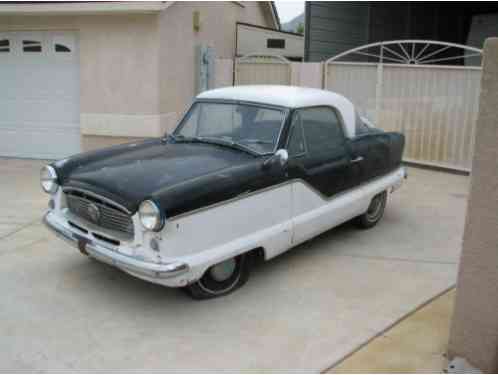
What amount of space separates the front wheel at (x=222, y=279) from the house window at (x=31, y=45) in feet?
22.9

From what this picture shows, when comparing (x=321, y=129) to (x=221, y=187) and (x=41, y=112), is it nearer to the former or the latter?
(x=221, y=187)

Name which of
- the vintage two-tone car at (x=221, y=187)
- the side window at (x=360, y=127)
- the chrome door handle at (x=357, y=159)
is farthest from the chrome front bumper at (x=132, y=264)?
the side window at (x=360, y=127)

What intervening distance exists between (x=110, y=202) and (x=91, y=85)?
5837 mm

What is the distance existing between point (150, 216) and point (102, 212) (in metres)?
0.64

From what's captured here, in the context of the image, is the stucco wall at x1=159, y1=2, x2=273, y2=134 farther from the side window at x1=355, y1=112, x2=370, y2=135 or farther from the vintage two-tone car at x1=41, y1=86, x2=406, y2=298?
the side window at x1=355, y1=112, x2=370, y2=135

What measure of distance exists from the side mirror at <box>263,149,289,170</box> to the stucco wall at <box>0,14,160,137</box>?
4.99 meters

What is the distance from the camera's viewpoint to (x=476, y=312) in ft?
10.5

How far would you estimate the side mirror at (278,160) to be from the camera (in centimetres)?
446

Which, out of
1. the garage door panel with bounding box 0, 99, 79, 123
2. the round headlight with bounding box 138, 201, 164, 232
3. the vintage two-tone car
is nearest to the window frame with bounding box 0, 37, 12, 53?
the garage door panel with bounding box 0, 99, 79, 123

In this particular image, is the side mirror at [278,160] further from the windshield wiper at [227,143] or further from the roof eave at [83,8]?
the roof eave at [83,8]

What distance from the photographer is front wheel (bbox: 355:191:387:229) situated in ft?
20.0

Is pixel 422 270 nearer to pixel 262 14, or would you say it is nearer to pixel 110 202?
pixel 110 202

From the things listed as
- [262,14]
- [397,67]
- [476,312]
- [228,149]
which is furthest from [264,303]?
[262,14]

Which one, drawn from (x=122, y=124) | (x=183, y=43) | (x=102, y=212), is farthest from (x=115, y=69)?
(x=102, y=212)
